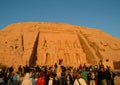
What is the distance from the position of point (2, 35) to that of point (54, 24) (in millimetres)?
9362

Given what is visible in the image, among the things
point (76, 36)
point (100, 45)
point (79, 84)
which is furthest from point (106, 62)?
point (79, 84)

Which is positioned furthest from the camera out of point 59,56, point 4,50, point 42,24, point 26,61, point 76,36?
point 42,24

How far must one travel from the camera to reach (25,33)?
96.4ft

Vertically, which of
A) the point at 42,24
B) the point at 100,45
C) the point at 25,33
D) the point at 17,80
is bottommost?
the point at 17,80

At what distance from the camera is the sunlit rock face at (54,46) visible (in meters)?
24.3

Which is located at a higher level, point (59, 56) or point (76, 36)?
point (76, 36)

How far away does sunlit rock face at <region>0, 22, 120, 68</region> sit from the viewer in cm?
2432

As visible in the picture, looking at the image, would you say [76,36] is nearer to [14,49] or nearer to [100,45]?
[100,45]

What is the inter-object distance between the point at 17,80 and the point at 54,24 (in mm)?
24408

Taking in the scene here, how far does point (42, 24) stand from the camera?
3372cm

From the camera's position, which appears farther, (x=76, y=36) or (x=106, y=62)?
(x=76, y=36)

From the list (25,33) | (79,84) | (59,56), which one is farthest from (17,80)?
(25,33)

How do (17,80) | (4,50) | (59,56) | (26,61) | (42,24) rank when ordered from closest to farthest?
(17,80) < (26,61) < (4,50) < (59,56) < (42,24)

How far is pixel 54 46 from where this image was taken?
2889 cm
